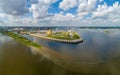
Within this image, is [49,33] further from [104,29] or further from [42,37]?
[104,29]

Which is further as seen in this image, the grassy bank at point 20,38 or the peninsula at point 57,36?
the peninsula at point 57,36

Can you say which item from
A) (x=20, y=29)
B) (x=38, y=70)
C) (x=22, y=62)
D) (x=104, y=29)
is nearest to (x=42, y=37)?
(x=20, y=29)

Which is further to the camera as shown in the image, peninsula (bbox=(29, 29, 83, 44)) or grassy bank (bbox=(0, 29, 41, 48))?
peninsula (bbox=(29, 29, 83, 44))

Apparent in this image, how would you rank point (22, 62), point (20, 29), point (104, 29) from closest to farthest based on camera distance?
point (22, 62) < point (20, 29) < point (104, 29)

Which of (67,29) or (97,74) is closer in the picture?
→ (97,74)

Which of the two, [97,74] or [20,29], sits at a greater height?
[20,29]

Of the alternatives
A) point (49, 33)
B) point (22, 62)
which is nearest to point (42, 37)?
point (49, 33)

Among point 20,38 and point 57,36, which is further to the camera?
point 57,36

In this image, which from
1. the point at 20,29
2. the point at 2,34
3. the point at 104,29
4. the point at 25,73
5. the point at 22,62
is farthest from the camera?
the point at 104,29

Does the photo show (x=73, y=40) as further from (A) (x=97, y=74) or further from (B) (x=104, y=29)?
(B) (x=104, y=29)
